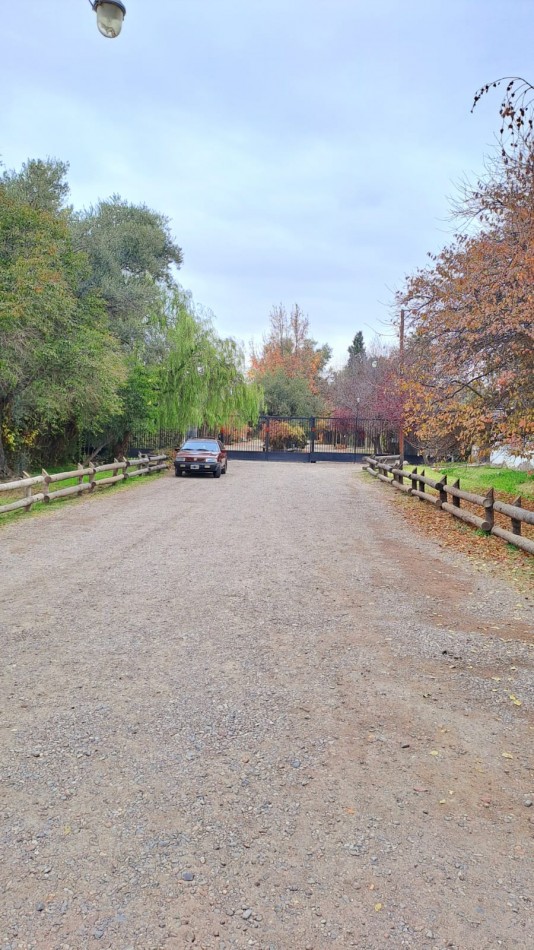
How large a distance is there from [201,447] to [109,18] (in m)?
18.2

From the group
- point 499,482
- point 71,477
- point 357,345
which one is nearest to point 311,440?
point 499,482

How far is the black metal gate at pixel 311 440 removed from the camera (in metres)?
35.8

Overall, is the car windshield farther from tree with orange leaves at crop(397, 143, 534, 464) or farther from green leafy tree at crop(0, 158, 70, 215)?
tree with orange leaves at crop(397, 143, 534, 464)

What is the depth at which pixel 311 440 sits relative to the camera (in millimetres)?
35125

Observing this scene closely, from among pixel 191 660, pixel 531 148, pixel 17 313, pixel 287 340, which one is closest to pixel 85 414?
pixel 17 313

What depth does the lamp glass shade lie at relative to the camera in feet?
18.8

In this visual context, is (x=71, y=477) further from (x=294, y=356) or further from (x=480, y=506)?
(x=294, y=356)

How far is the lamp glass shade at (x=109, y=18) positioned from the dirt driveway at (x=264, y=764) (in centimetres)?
571

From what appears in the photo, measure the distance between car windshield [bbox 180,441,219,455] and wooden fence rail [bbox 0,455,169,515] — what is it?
133 cm

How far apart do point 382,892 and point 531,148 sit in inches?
423

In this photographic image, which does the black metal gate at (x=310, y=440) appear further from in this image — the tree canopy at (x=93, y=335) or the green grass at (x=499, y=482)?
the green grass at (x=499, y=482)

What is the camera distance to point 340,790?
3.04 metres

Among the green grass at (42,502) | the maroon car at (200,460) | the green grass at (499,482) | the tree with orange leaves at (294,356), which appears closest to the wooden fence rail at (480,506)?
the green grass at (499,482)

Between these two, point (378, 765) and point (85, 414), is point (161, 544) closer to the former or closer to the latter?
point (378, 765)
